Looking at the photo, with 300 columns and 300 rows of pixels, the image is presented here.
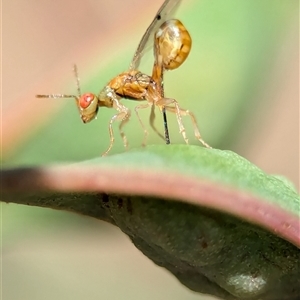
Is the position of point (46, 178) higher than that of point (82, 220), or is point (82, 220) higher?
point (46, 178)

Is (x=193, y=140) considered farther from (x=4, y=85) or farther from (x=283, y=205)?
(x=4, y=85)

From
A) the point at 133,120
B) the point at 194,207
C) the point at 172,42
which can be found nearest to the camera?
the point at 194,207

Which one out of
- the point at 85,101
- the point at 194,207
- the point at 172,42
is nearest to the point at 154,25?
the point at 172,42

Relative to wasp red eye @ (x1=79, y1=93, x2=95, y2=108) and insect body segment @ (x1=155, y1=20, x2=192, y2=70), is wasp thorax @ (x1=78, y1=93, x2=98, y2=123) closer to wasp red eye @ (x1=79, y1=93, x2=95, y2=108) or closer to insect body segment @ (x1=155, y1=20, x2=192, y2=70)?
wasp red eye @ (x1=79, y1=93, x2=95, y2=108)

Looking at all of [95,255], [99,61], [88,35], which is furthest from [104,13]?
[95,255]

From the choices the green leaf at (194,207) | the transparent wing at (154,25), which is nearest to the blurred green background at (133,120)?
the transparent wing at (154,25)

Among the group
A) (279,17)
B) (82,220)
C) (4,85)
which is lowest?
(82,220)

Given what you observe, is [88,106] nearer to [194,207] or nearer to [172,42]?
[172,42]
